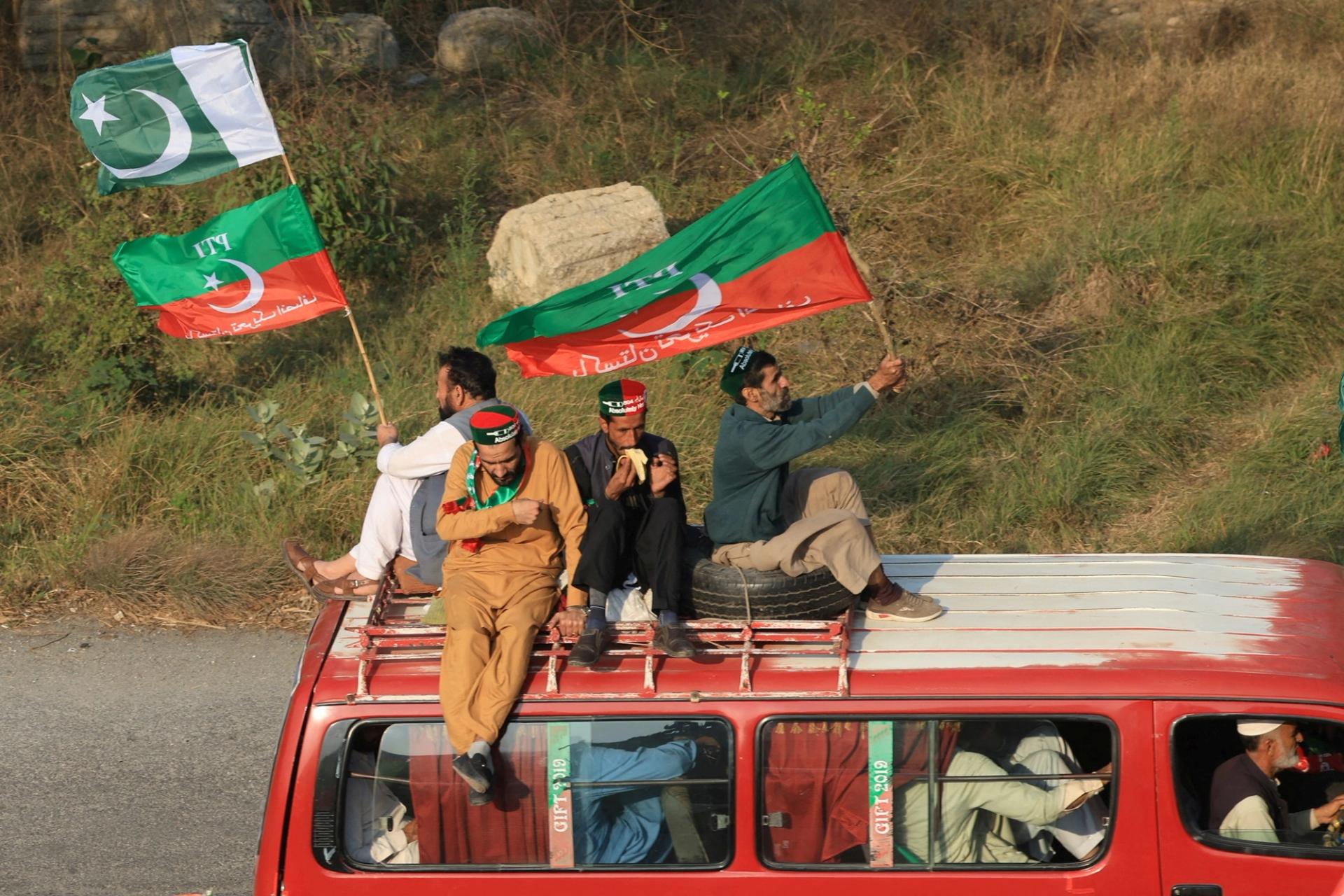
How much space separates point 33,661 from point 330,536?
188 centimetres

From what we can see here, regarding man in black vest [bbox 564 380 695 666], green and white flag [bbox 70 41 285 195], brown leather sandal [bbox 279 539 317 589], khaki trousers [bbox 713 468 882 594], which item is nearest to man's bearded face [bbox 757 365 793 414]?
man in black vest [bbox 564 380 695 666]

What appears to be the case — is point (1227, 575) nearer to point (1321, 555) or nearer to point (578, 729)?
point (578, 729)

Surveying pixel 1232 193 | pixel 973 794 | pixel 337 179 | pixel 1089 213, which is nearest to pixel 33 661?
pixel 337 179

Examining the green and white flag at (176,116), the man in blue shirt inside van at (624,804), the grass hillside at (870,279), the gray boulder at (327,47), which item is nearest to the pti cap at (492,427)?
the man in blue shirt inside van at (624,804)

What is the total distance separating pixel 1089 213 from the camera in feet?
37.8

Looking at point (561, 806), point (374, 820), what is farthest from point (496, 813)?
point (374, 820)

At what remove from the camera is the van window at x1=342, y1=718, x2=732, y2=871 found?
4.19 meters

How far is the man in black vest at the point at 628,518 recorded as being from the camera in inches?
182

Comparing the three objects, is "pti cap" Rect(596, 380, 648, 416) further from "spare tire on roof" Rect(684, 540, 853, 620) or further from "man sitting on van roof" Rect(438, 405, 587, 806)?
"spare tire on roof" Rect(684, 540, 853, 620)

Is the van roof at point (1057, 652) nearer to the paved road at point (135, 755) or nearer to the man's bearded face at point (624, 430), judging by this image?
the man's bearded face at point (624, 430)

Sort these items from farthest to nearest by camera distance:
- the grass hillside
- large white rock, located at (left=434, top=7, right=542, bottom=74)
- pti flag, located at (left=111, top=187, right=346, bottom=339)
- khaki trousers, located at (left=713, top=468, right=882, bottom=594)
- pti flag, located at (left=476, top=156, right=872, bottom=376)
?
large white rock, located at (left=434, top=7, right=542, bottom=74) < the grass hillside < pti flag, located at (left=111, top=187, right=346, bottom=339) < pti flag, located at (left=476, top=156, right=872, bottom=376) < khaki trousers, located at (left=713, top=468, right=882, bottom=594)

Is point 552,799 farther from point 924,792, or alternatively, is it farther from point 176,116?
point 176,116

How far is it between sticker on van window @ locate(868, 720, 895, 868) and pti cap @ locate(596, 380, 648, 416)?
1.57 m

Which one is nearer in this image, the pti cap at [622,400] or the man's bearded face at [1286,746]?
the man's bearded face at [1286,746]
